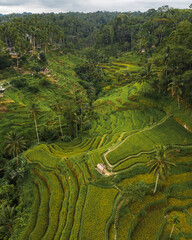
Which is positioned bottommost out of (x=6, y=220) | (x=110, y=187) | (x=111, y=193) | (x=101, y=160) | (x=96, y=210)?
(x=6, y=220)

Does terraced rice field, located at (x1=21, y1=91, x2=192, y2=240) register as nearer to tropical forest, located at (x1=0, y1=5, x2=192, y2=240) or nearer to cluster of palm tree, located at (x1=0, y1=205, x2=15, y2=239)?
tropical forest, located at (x1=0, y1=5, x2=192, y2=240)

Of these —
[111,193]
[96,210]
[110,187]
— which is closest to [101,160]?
[110,187]

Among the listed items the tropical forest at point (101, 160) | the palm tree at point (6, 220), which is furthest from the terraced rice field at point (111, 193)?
the palm tree at point (6, 220)

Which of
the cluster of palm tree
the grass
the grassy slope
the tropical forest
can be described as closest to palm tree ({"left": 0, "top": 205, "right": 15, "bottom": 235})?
the cluster of palm tree

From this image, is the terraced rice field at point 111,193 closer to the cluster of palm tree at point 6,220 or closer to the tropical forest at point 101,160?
the tropical forest at point 101,160

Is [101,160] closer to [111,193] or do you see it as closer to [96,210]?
[111,193]

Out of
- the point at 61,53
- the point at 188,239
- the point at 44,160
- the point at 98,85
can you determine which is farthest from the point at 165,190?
the point at 61,53

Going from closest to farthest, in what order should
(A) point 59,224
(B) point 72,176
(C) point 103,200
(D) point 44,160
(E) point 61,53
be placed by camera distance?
(A) point 59,224 < (C) point 103,200 < (B) point 72,176 < (D) point 44,160 < (E) point 61,53

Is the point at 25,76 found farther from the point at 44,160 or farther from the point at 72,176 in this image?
the point at 72,176
